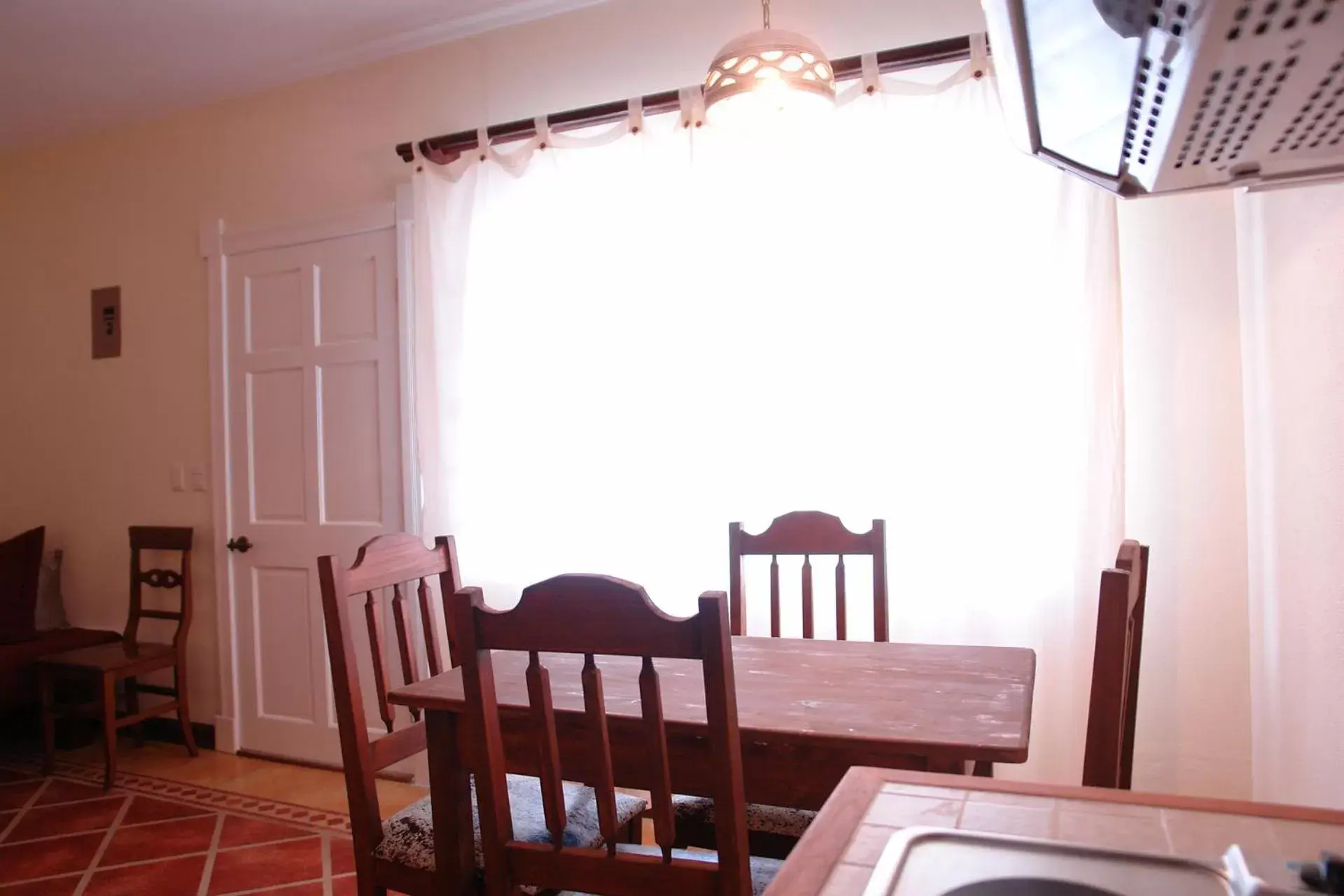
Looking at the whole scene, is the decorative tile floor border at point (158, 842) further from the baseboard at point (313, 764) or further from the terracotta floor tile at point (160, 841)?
the baseboard at point (313, 764)

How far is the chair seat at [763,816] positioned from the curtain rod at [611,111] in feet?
6.07

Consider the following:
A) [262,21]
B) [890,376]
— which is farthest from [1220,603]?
[262,21]

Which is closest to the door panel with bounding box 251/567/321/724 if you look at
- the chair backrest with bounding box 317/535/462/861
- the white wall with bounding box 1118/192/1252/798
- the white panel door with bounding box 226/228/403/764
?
the white panel door with bounding box 226/228/403/764

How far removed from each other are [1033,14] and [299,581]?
11.5ft

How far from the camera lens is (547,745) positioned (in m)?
1.27

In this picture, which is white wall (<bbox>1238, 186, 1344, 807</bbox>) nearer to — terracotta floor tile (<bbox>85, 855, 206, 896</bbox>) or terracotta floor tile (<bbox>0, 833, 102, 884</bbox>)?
terracotta floor tile (<bbox>85, 855, 206, 896</bbox>)

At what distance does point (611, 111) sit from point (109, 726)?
2897mm

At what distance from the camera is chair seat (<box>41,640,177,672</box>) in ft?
11.2

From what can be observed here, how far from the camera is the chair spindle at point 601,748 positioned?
122 cm

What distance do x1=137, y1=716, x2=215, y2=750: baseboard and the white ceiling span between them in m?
2.64

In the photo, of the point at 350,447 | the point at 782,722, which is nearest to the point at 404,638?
the point at 782,722

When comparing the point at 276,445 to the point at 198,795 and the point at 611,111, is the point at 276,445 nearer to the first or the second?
the point at 198,795

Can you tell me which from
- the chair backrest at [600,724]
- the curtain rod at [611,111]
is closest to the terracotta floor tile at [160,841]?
the chair backrest at [600,724]

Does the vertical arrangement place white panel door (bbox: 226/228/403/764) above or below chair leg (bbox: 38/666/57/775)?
above
